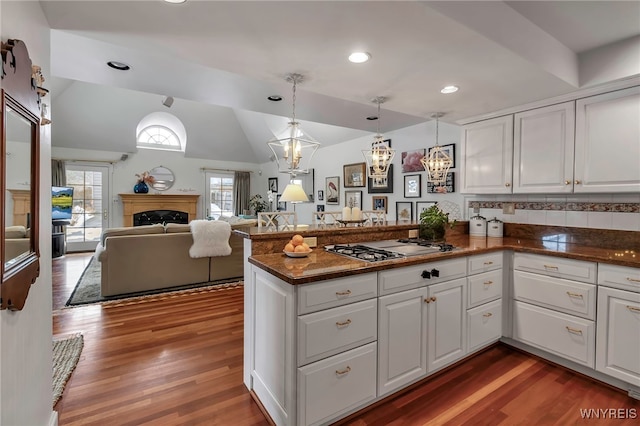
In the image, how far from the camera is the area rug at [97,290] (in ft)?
12.2

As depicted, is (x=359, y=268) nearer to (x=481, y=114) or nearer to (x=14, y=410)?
(x=14, y=410)

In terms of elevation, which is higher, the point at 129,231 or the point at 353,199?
the point at 353,199

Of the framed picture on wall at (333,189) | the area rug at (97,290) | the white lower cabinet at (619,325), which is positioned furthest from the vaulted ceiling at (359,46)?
the framed picture on wall at (333,189)

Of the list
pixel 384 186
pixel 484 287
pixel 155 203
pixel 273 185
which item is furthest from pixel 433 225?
pixel 155 203

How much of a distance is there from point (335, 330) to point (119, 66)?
9.22ft

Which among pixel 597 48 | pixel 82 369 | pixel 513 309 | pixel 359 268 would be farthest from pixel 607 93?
pixel 82 369

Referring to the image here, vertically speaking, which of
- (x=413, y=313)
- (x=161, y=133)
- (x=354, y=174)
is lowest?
(x=413, y=313)

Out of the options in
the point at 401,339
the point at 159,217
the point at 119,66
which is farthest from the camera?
the point at 159,217

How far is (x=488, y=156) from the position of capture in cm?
310

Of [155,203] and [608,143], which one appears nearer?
[608,143]

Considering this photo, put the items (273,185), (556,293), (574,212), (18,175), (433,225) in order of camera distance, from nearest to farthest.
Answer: (18,175) < (556,293) < (574,212) < (433,225) < (273,185)

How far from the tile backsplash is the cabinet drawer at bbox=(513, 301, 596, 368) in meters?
0.93

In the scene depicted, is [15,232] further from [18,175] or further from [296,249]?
[296,249]

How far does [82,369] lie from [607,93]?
4.49 metres
